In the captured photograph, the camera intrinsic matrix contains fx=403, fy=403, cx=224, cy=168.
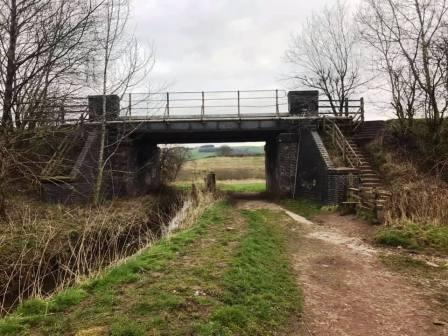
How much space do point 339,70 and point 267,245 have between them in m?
19.3

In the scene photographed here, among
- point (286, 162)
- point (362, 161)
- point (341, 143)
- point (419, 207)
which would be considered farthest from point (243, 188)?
point (419, 207)

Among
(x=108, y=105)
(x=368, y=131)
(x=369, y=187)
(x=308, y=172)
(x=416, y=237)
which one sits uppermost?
(x=108, y=105)

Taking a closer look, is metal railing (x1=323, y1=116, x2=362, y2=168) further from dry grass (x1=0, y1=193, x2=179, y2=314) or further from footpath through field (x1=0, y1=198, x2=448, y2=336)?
dry grass (x1=0, y1=193, x2=179, y2=314)

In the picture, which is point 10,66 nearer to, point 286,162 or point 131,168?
point 131,168

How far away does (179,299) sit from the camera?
18.7 ft

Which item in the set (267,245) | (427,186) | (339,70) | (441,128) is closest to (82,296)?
(267,245)

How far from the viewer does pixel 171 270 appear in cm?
726

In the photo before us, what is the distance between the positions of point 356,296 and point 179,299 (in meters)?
2.98

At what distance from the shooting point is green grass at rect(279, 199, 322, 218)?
1555 centimetres

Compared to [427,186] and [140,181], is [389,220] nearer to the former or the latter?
[427,186]

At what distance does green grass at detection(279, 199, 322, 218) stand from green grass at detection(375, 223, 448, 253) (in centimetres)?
495

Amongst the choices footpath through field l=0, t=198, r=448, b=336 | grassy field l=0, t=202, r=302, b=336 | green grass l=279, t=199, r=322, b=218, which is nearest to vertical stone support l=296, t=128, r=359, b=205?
green grass l=279, t=199, r=322, b=218

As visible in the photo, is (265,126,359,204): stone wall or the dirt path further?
(265,126,359,204): stone wall

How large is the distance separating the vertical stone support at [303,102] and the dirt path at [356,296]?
40.3 ft
